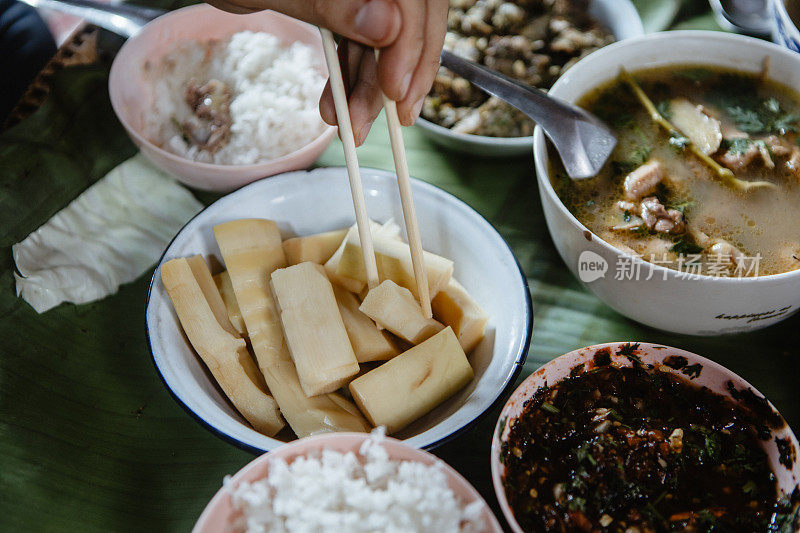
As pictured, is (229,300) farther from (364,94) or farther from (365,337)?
(364,94)

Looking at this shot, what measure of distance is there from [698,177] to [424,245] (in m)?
0.60

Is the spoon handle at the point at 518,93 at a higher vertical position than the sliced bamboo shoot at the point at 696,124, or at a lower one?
higher

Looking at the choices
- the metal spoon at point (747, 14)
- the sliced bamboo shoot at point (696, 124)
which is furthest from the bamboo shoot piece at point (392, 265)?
the metal spoon at point (747, 14)

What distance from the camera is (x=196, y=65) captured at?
6.15 feet

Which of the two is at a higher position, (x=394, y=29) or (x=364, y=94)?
(x=394, y=29)

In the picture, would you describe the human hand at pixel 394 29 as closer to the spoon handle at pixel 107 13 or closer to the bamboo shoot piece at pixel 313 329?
the bamboo shoot piece at pixel 313 329

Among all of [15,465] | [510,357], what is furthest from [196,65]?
[510,357]

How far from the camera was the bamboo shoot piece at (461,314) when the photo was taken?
124 centimetres

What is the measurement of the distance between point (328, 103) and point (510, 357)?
0.66 metres

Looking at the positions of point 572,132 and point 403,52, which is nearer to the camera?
point 403,52

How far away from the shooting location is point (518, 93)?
1.44 meters

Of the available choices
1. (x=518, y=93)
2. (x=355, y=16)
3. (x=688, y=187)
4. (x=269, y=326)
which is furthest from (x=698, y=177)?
(x=269, y=326)

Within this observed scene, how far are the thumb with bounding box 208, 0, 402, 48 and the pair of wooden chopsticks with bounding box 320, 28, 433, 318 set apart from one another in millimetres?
39

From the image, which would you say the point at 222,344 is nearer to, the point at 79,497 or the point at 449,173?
the point at 79,497
